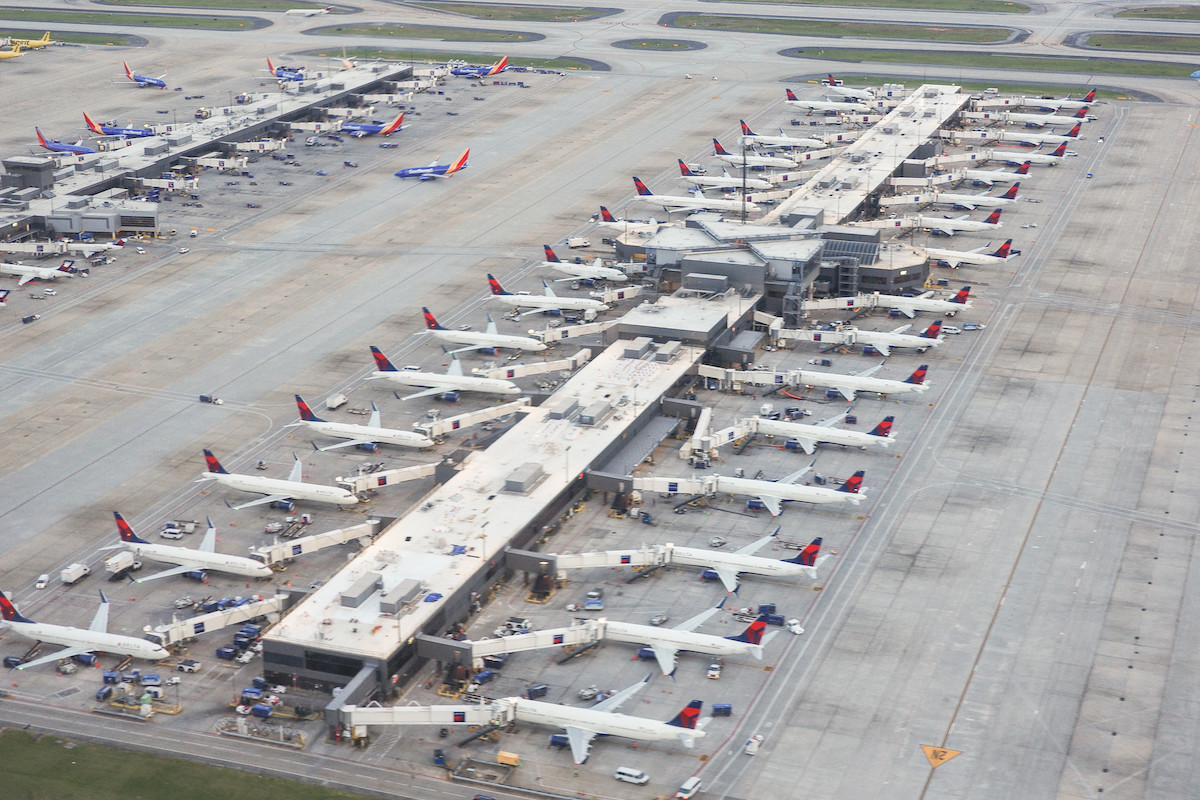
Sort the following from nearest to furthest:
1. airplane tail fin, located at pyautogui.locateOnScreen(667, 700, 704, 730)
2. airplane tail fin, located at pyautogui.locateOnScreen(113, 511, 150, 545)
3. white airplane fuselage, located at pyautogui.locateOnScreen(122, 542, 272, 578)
Result: airplane tail fin, located at pyautogui.locateOnScreen(667, 700, 704, 730), white airplane fuselage, located at pyautogui.locateOnScreen(122, 542, 272, 578), airplane tail fin, located at pyautogui.locateOnScreen(113, 511, 150, 545)

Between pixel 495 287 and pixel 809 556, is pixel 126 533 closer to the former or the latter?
pixel 809 556

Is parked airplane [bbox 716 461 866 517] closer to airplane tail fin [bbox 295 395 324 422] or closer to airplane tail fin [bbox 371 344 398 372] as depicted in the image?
airplane tail fin [bbox 295 395 324 422]

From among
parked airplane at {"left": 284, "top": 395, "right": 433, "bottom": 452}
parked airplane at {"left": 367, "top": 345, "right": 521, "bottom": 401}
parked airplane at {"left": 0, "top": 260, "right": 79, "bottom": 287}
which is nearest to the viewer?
parked airplane at {"left": 284, "top": 395, "right": 433, "bottom": 452}

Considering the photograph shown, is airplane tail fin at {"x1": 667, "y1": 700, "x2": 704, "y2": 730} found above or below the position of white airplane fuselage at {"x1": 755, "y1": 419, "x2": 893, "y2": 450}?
below

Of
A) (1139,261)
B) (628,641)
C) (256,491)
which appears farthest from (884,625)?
(1139,261)

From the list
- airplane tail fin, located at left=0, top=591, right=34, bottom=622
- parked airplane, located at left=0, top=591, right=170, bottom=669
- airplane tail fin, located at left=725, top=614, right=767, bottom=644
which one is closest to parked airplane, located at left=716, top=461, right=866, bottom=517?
airplane tail fin, located at left=725, top=614, right=767, bottom=644

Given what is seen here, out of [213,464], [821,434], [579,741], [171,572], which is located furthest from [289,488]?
[821,434]

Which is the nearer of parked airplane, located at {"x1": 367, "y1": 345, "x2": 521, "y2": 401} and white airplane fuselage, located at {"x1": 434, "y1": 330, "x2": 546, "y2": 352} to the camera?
parked airplane, located at {"x1": 367, "y1": 345, "x2": 521, "y2": 401}
